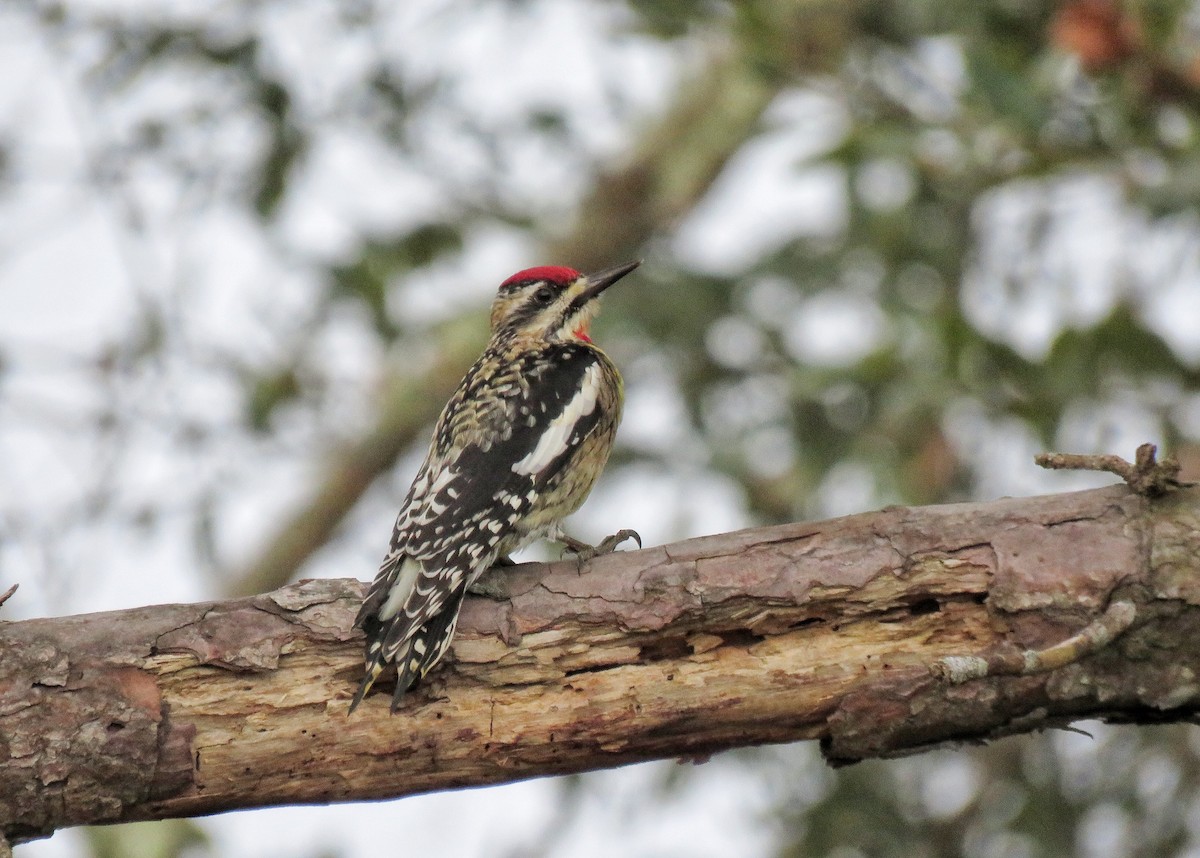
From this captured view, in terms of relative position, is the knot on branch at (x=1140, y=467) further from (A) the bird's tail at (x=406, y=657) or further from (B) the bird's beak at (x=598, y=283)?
(B) the bird's beak at (x=598, y=283)

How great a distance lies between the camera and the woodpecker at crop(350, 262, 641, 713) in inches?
139

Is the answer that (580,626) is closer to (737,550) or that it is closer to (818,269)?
(737,550)

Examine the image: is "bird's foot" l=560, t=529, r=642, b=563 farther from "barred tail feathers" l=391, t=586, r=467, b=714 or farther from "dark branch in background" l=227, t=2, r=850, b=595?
"dark branch in background" l=227, t=2, r=850, b=595

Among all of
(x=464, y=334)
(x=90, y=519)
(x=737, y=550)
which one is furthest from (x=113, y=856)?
(x=464, y=334)

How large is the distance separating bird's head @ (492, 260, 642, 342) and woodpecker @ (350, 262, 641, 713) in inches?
0.7

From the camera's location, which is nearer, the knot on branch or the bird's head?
the knot on branch

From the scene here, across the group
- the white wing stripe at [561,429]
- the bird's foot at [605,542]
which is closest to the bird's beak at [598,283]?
the white wing stripe at [561,429]

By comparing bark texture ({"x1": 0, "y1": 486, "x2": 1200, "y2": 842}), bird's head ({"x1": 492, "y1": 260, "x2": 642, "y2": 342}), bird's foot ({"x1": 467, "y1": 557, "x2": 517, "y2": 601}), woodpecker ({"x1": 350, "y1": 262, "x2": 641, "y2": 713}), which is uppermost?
bird's head ({"x1": 492, "y1": 260, "x2": 642, "y2": 342})

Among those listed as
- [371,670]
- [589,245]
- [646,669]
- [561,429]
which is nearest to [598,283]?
[561,429]

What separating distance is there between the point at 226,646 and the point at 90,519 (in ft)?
11.8

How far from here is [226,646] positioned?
136 inches

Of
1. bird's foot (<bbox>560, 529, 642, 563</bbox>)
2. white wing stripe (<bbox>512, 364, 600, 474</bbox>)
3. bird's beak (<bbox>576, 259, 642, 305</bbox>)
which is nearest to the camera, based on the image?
bird's foot (<bbox>560, 529, 642, 563</bbox>)

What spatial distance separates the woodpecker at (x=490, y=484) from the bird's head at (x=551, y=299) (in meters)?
0.02


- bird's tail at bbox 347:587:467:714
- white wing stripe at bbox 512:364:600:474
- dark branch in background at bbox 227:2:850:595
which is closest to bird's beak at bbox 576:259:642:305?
white wing stripe at bbox 512:364:600:474
